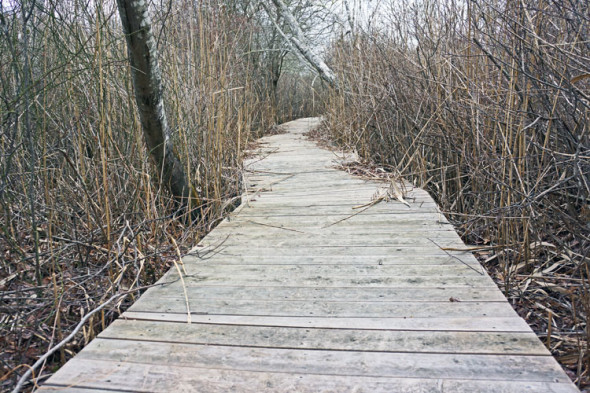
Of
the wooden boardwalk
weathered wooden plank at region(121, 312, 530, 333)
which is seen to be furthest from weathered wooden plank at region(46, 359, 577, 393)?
weathered wooden plank at region(121, 312, 530, 333)

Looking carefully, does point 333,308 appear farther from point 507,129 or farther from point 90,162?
point 90,162

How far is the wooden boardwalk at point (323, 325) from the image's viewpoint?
1.02 metres

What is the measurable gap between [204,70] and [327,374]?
193 cm

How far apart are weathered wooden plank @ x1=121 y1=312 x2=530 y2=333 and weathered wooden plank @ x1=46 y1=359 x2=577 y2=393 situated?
9.5 inches

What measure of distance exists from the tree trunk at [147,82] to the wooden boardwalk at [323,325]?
0.55 meters

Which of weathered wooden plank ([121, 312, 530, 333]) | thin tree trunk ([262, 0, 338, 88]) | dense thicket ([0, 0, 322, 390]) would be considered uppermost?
thin tree trunk ([262, 0, 338, 88])

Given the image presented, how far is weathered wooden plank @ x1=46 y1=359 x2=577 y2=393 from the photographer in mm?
972

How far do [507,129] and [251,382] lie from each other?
1.47 meters

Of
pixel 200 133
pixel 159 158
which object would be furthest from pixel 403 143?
pixel 159 158

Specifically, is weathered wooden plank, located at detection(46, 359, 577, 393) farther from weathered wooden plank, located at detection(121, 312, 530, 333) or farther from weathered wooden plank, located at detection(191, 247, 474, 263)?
weathered wooden plank, located at detection(191, 247, 474, 263)

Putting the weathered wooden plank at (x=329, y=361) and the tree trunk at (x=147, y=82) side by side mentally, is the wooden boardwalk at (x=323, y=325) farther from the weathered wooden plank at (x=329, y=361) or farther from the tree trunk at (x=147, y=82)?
the tree trunk at (x=147, y=82)

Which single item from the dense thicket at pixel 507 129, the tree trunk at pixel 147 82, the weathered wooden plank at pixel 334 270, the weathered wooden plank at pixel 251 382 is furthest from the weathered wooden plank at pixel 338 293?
the tree trunk at pixel 147 82

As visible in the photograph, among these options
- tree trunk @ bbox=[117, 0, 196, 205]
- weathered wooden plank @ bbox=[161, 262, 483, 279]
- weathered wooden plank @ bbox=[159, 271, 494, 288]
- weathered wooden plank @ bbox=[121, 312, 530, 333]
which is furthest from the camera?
tree trunk @ bbox=[117, 0, 196, 205]

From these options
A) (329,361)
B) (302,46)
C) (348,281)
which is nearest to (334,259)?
(348,281)
